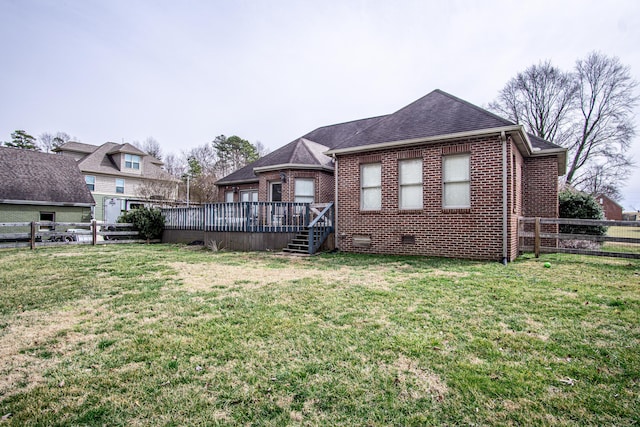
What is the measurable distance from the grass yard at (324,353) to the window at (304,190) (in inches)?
356

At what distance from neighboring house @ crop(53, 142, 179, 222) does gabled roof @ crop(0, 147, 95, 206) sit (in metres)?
5.82

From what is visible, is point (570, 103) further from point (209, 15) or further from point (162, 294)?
point (162, 294)

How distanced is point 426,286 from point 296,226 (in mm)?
6833

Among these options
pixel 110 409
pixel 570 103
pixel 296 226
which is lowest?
pixel 110 409

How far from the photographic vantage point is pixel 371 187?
10.7 meters

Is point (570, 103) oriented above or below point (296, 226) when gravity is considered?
above

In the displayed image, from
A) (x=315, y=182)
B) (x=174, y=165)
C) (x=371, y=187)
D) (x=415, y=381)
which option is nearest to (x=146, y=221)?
(x=315, y=182)

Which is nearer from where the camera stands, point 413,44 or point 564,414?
point 564,414

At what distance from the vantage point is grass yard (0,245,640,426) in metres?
2.17

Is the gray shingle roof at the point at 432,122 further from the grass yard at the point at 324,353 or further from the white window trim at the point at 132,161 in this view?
the white window trim at the point at 132,161

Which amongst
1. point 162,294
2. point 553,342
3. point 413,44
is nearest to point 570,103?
point 413,44

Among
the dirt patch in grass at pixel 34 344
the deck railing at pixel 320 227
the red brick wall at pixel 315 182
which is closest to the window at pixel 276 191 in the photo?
the red brick wall at pixel 315 182

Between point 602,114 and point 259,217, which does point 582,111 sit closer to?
point 602,114

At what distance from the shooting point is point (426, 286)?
18.2 feet
